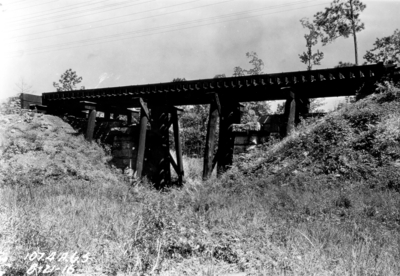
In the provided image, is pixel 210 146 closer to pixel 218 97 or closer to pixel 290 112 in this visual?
pixel 218 97

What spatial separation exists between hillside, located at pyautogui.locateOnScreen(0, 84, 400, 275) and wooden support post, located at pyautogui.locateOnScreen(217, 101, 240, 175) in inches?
35.8

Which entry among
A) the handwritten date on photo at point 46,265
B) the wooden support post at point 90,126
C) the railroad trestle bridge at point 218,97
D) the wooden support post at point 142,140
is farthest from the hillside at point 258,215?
the wooden support post at point 90,126

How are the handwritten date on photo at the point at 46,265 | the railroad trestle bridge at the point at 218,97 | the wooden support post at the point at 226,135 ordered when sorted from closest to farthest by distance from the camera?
the handwritten date on photo at the point at 46,265 → the railroad trestle bridge at the point at 218,97 → the wooden support post at the point at 226,135

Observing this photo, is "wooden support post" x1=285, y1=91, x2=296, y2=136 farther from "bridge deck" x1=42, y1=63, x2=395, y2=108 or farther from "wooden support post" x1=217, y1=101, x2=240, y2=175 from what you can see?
"wooden support post" x1=217, y1=101, x2=240, y2=175

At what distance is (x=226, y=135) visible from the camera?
11367 mm

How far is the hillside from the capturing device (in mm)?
3605

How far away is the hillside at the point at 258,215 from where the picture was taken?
3605 millimetres

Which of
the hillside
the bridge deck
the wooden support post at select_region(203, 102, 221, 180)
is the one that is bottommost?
the hillside

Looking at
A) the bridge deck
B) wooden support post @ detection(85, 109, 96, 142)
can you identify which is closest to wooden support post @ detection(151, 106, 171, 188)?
the bridge deck

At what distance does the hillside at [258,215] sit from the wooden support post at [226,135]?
35.8 inches

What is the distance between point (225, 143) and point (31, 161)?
6.57m

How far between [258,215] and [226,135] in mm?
5919

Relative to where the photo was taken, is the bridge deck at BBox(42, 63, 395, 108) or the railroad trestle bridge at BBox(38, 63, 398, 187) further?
the railroad trestle bridge at BBox(38, 63, 398, 187)

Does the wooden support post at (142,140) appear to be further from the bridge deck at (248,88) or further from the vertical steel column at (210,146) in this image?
the vertical steel column at (210,146)
